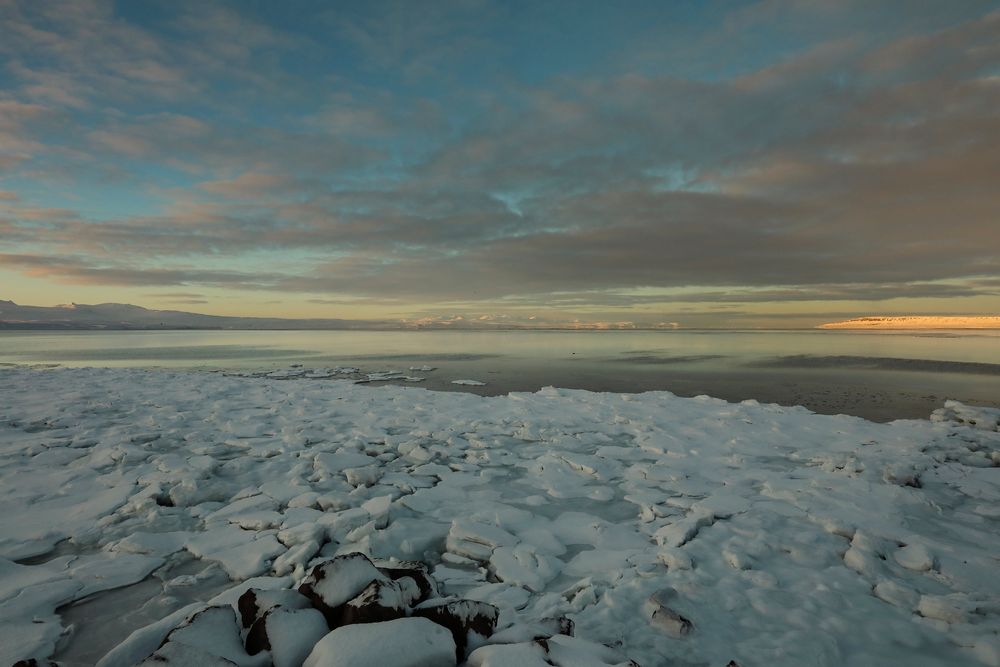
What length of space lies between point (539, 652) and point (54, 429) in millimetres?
9083

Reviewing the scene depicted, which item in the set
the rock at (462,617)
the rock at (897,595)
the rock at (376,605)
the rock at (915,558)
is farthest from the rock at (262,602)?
the rock at (915,558)

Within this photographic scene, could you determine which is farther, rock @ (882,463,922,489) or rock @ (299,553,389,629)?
rock @ (882,463,922,489)

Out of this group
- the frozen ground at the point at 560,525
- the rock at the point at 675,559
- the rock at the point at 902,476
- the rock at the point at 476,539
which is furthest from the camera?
the rock at the point at 902,476

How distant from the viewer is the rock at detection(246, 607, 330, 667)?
7.11ft

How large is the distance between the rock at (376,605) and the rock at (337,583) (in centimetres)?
6

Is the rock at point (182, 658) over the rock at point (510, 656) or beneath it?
over

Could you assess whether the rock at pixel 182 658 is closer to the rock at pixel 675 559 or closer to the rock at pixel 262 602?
the rock at pixel 262 602

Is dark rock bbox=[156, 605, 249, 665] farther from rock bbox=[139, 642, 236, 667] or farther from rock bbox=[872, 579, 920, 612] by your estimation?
rock bbox=[872, 579, 920, 612]

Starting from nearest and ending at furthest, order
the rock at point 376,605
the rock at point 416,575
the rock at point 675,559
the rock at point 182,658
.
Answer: the rock at point 182,658, the rock at point 376,605, the rock at point 416,575, the rock at point 675,559

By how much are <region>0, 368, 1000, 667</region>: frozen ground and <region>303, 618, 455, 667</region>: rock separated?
2.78 ft

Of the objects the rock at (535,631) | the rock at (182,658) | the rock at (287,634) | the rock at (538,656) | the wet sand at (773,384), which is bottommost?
the wet sand at (773,384)

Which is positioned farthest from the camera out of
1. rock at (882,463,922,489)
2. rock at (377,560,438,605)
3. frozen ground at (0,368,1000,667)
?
rock at (882,463,922,489)

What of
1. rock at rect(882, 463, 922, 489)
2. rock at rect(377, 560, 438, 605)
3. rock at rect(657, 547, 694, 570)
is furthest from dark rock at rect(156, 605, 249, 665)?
rock at rect(882, 463, 922, 489)

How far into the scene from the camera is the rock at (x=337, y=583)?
2451 millimetres
